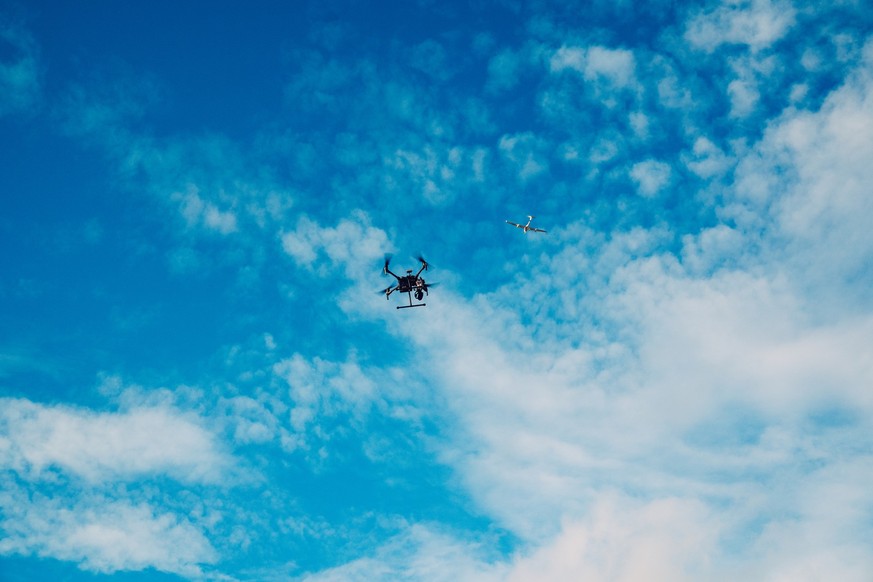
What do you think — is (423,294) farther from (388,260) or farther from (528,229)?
(528,229)

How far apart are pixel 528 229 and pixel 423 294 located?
15.6m

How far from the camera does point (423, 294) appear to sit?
7225 centimetres

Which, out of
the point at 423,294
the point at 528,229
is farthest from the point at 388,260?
the point at 528,229

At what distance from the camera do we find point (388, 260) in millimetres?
72125

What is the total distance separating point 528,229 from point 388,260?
17.9 m

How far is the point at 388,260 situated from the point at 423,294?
582 centimetres

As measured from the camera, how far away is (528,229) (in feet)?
246

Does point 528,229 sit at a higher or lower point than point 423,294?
higher
